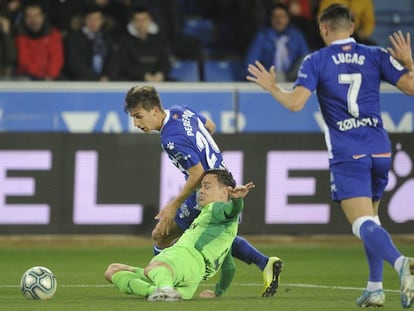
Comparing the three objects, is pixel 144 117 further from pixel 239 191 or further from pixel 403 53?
pixel 403 53

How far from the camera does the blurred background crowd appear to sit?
15.7m

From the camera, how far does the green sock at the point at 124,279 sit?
8.95 meters

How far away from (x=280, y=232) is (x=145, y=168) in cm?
175

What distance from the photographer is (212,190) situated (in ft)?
29.8

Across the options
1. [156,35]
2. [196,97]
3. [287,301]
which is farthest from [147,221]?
[287,301]

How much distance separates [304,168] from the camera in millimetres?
14758

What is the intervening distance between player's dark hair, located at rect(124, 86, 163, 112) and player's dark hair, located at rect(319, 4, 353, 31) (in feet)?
4.70

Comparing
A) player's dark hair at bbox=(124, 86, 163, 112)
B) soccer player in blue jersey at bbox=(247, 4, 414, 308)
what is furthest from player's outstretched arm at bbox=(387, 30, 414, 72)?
player's dark hair at bbox=(124, 86, 163, 112)

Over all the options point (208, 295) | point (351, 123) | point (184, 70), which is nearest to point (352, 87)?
point (351, 123)

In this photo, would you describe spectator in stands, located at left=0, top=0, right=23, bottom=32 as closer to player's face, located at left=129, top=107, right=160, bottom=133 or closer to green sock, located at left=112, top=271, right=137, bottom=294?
player's face, located at left=129, top=107, right=160, bottom=133

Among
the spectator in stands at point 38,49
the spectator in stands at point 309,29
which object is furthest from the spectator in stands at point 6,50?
the spectator in stands at point 309,29

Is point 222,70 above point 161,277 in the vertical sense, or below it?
above

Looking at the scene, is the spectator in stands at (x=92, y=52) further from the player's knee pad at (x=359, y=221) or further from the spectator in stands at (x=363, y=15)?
the player's knee pad at (x=359, y=221)

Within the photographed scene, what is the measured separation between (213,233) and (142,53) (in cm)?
717
